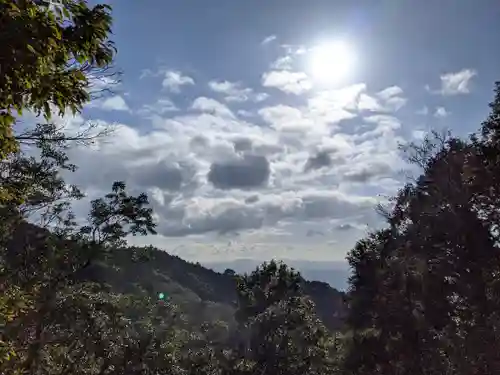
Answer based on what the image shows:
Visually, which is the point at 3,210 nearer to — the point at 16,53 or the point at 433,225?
the point at 16,53

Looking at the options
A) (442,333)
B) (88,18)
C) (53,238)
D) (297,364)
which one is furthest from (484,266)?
(88,18)

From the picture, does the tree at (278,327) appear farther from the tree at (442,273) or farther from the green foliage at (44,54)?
the green foliage at (44,54)

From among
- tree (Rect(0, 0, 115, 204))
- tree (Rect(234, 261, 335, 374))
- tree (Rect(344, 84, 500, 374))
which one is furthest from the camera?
tree (Rect(234, 261, 335, 374))

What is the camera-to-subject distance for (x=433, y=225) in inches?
950

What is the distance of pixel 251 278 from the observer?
40312mm

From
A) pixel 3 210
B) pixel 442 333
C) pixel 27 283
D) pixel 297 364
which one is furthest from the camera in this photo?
pixel 297 364

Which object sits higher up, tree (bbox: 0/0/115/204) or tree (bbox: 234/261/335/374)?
tree (bbox: 0/0/115/204)

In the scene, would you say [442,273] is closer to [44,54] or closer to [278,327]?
[278,327]

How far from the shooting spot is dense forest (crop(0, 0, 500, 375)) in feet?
14.9

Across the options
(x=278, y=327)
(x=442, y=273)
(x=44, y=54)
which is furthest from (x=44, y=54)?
(x=278, y=327)

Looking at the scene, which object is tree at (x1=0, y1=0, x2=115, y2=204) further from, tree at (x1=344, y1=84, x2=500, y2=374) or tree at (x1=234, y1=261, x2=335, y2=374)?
tree at (x1=234, y1=261, x2=335, y2=374)

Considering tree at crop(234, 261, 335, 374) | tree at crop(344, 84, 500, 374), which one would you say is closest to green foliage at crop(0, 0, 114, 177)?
tree at crop(344, 84, 500, 374)

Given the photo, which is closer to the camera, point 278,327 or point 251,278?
point 278,327

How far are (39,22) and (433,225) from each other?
75.5 ft
